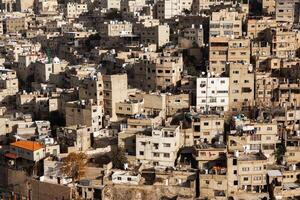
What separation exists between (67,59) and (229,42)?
1180cm

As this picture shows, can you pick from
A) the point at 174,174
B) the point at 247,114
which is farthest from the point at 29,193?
the point at 247,114

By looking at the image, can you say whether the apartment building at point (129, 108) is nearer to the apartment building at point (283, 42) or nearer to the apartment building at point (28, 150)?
the apartment building at point (28, 150)

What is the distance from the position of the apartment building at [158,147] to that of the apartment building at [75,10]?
32.7 metres

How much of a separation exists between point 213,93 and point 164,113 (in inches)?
91.5

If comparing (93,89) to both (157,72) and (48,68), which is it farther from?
(48,68)

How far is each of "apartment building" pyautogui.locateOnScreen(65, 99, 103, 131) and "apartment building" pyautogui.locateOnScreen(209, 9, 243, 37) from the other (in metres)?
10.2

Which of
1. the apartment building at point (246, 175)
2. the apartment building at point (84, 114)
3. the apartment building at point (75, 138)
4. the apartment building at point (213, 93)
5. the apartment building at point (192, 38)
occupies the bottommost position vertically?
the apartment building at point (246, 175)

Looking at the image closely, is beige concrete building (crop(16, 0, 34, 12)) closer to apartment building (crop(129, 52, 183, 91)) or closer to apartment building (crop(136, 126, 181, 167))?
apartment building (crop(129, 52, 183, 91))

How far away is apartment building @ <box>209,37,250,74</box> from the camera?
32125 millimetres

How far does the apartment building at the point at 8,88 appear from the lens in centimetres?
3288

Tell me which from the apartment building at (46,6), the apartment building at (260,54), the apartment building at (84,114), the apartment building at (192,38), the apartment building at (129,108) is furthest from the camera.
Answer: the apartment building at (46,6)

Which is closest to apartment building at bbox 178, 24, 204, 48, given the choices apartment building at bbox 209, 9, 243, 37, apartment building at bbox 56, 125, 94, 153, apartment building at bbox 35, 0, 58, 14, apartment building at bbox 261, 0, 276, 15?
apartment building at bbox 209, 9, 243, 37

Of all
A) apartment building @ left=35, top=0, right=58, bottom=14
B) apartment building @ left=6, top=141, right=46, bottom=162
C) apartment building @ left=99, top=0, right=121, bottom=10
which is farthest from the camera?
apartment building @ left=35, top=0, right=58, bottom=14

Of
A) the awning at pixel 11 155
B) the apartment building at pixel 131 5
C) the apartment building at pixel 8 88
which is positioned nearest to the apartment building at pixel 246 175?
the awning at pixel 11 155
